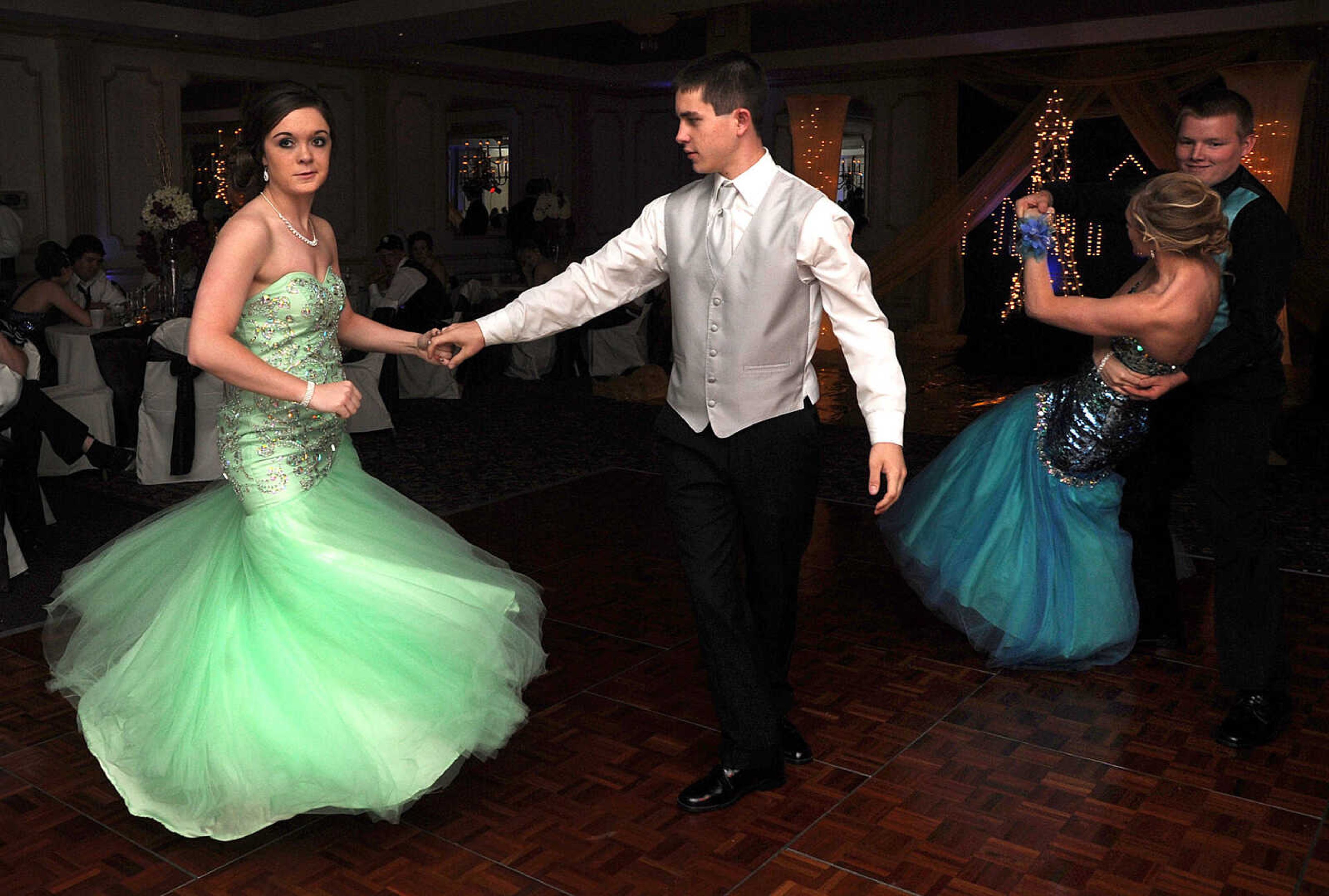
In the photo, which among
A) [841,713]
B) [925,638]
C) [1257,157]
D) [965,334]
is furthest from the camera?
[965,334]

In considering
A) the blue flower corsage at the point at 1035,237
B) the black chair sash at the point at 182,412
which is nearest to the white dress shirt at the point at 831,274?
the blue flower corsage at the point at 1035,237

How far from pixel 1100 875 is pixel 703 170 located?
1.54m

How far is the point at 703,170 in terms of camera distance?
8.12 ft

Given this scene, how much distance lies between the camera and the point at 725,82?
2.34 meters

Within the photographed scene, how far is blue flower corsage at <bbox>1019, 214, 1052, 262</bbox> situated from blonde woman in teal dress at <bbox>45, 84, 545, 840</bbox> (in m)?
1.48

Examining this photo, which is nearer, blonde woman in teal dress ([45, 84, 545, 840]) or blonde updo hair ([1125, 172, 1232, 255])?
blonde woman in teal dress ([45, 84, 545, 840])

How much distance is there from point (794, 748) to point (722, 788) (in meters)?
0.28

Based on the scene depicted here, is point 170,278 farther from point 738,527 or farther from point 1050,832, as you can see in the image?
point 1050,832

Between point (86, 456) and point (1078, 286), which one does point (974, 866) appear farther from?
point (1078, 286)

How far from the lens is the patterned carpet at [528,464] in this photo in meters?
4.65

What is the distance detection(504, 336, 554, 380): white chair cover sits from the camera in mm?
9500

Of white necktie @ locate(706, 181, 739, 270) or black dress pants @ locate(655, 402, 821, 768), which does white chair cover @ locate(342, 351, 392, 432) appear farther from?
white necktie @ locate(706, 181, 739, 270)

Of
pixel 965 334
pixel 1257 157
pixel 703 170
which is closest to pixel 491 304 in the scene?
pixel 965 334

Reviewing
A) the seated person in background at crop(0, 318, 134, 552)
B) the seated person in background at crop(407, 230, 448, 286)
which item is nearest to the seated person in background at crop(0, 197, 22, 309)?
the seated person in background at crop(407, 230, 448, 286)
